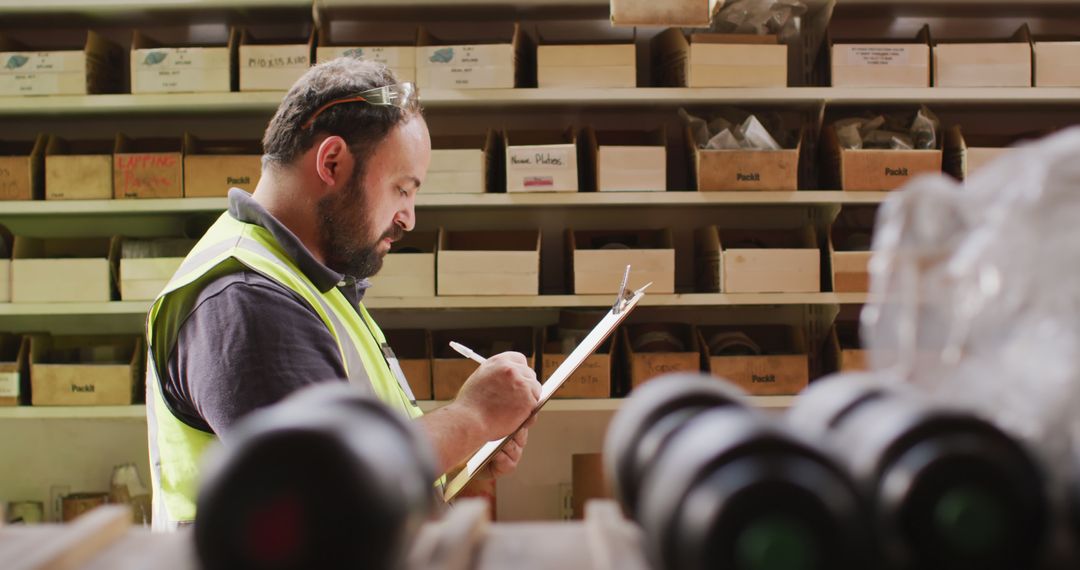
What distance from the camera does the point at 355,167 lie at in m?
1.59

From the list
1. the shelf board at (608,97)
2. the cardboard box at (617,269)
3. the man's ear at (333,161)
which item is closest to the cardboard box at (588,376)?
the cardboard box at (617,269)

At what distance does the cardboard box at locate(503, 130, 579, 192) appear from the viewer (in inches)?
105

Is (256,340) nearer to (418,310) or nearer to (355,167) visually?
(355,167)

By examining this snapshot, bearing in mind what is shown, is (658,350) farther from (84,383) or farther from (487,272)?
(84,383)

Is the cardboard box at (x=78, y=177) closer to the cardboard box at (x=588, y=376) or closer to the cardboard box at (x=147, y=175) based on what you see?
the cardboard box at (x=147, y=175)

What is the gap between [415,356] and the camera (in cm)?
295

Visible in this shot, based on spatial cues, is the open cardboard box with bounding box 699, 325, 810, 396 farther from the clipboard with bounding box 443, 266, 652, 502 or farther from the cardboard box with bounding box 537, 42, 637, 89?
the clipboard with bounding box 443, 266, 652, 502

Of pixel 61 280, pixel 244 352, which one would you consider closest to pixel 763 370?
pixel 244 352

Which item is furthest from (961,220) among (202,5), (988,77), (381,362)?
(202,5)

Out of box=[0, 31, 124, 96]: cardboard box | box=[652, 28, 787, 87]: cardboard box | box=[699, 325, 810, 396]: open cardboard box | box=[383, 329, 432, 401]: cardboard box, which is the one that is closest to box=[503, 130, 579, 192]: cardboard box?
box=[652, 28, 787, 87]: cardboard box

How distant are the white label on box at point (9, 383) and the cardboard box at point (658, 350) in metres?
1.92

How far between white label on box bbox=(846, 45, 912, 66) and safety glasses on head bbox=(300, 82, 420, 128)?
1.66 m

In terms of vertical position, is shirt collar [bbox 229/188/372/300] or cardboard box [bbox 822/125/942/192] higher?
cardboard box [bbox 822/125/942/192]

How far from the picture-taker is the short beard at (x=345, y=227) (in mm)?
1568
